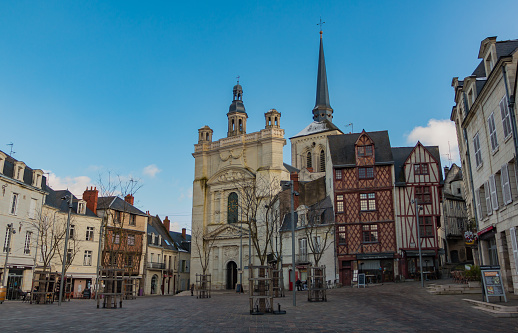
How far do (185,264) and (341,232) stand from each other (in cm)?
2845

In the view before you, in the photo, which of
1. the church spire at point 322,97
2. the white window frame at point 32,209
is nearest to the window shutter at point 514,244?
the white window frame at point 32,209

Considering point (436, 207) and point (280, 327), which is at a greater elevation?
point (436, 207)

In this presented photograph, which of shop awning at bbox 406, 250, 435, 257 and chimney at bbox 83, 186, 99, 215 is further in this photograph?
chimney at bbox 83, 186, 99, 215

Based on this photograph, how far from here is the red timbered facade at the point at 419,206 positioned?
34.5 m

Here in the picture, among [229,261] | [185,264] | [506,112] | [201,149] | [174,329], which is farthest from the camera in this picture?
[185,264]

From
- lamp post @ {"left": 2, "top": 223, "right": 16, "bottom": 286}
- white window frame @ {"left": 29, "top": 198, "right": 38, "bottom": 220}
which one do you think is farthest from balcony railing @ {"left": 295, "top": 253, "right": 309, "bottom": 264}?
lamp post @ {"left": 2, "top": 223, "right": 16, "bottom": 286}

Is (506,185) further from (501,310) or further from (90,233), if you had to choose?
(90,233)

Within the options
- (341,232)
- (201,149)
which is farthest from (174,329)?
(201,149)

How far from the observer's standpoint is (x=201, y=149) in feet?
180

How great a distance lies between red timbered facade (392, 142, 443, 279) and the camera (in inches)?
1358

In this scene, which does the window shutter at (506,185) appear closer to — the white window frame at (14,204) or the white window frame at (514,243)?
the white window frame at (514,243)

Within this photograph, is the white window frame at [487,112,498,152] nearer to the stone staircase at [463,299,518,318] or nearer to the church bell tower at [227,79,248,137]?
the stone staircase at [463,299,518,318]

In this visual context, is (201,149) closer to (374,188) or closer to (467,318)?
(374,188)

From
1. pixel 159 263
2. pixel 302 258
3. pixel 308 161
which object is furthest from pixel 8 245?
pixel 308 161
